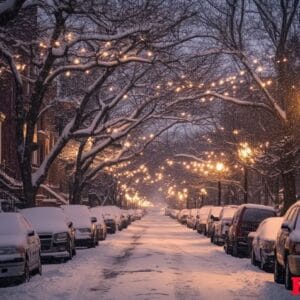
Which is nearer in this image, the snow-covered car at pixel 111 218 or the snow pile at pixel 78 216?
the snow pile at pixel 78 216

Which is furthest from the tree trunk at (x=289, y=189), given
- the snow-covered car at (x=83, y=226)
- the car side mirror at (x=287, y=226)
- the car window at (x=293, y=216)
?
the car side mirror at (x=287, y=226)

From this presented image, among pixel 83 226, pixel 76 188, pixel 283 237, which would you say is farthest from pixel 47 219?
pixel 76 188

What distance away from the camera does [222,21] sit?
3241 cm

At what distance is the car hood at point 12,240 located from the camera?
614 inches

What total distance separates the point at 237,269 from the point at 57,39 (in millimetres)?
9186

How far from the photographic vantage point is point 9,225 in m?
17.1

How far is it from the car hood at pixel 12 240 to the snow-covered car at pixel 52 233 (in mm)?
5295

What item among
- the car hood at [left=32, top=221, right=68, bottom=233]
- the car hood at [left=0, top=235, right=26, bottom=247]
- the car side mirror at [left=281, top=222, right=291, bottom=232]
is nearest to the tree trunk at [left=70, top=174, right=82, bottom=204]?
the car hood at [left=32, top=221, right=68, bottom=233]

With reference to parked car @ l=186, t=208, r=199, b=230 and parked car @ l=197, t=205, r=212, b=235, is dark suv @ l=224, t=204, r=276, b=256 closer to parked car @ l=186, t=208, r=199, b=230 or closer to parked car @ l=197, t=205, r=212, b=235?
parked car @ l=197, t=205, r=212, b=235

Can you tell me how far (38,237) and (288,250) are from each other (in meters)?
6.89

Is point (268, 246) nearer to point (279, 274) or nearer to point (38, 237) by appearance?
point (279, 274)

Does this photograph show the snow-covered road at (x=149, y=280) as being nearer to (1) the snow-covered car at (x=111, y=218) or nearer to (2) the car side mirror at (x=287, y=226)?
(2) the car side mirror at (x=287, y=226)

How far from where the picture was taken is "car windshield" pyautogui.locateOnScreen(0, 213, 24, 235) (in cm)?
→ 1681

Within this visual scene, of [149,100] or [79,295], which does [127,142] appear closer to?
[149,100]
